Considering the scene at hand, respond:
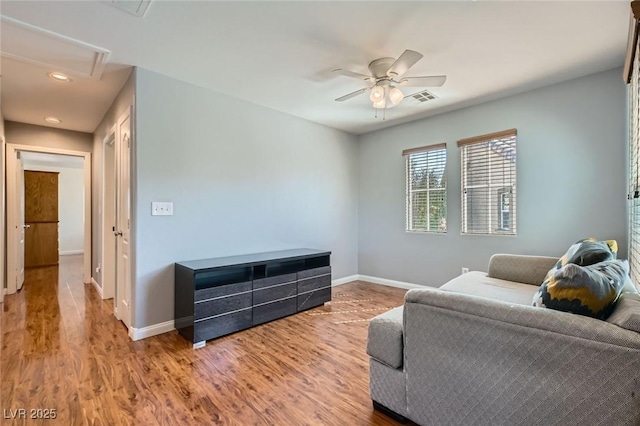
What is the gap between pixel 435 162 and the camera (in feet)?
13.6

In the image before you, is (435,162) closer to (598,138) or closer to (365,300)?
(598,138)

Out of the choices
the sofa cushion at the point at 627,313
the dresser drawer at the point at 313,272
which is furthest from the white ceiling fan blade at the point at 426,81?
the dresser drawer at the point at 313,272

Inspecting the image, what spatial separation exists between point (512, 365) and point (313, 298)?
101 inches

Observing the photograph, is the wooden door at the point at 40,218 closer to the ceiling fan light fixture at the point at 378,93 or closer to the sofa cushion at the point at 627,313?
the ceiling fan light fixture at the point at 378,93

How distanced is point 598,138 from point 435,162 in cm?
169


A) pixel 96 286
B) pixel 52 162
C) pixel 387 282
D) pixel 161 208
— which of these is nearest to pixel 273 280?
pixel 161 208

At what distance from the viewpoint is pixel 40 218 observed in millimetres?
6520

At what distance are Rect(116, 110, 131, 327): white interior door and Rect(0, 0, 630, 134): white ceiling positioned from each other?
1.87 feet

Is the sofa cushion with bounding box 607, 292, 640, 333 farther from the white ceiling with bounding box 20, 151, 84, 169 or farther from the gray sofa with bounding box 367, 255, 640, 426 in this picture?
the white ceiling with bounding box 20, 151, 84, 169

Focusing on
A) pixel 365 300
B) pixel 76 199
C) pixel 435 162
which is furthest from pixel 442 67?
pixel 76 199

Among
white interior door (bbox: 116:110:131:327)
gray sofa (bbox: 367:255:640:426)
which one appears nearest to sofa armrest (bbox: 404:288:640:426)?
gray sofa (bbox: 367:255:640:426)

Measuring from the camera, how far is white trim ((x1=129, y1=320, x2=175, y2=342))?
2.69 m

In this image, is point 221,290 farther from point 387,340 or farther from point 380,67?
point 380,67

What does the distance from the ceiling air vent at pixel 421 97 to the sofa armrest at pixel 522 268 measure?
6.31 feet
